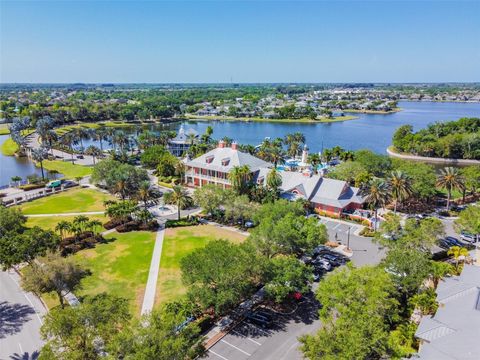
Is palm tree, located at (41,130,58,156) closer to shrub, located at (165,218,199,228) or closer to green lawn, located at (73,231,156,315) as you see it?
green lawn, located at (73,231,156,315)

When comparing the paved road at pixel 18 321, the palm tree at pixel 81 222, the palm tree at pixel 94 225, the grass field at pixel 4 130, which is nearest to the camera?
the paved road at pixel 18 321

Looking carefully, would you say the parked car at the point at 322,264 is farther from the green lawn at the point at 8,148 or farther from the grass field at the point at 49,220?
the green lawn at the point at 8,148

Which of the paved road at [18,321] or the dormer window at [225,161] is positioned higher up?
the dormer window at [225,161]

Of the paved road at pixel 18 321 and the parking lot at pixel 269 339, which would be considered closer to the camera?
the parking lot at pixel 269 339

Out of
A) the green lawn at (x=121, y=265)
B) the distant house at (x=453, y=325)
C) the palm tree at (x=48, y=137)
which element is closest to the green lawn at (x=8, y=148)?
the palm tree at (x=48, y=137)

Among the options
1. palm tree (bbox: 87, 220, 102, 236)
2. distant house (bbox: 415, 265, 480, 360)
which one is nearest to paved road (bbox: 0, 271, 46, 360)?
palm tree (bbox: 87, 220, 102, 236)

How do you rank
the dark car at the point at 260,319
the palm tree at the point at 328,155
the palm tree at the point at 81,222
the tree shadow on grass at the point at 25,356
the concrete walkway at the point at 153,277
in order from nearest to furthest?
1. the tree shadow on grass at the point at 25,356
2. the dark car at the point at 260,319
3. the concrete walkway at the point at 153,277
4. the palm tree at the point at 81,222
5. the palm tree at the point at 328,155

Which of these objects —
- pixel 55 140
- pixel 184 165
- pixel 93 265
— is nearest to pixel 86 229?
pixel 93 265
